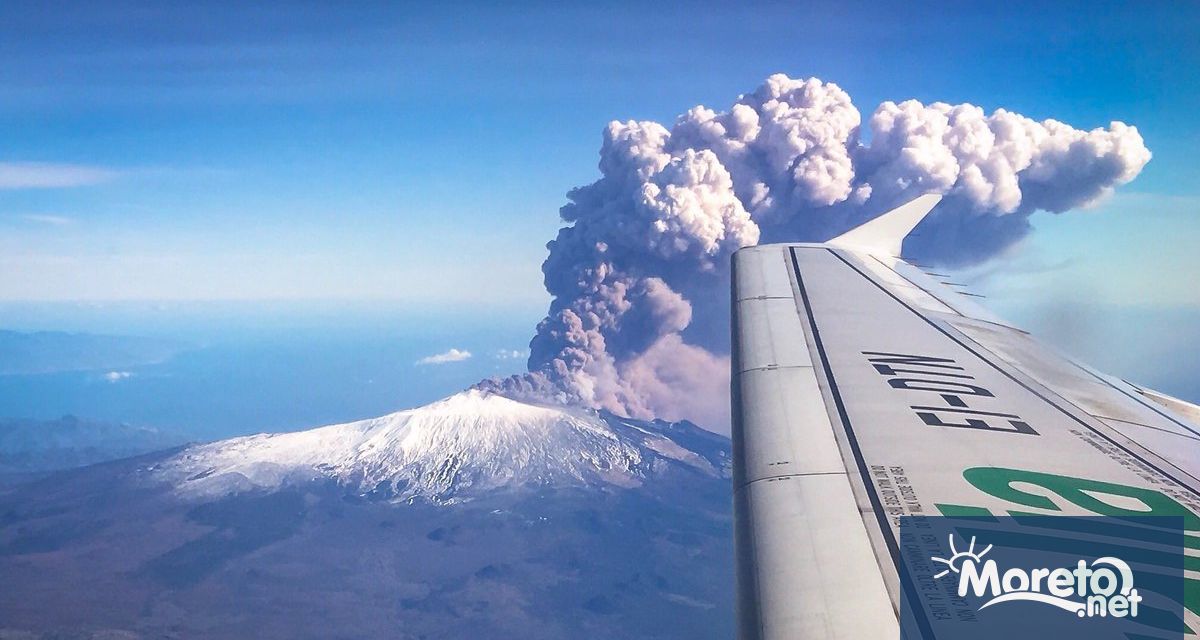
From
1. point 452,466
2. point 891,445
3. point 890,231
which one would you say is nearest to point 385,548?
point 452,466

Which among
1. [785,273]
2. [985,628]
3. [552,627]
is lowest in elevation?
[552,627]

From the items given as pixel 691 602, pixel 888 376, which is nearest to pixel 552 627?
pixel 691 602

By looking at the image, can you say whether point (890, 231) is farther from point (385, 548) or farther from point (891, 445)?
point (385, 548)

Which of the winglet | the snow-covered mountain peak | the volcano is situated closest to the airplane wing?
the winglet

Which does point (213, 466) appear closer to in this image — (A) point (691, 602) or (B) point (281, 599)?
(B) point (281, 599)

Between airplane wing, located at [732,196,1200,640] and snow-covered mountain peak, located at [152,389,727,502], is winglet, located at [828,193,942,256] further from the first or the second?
snow-covered mountain peak, located at [152,389,727,502]

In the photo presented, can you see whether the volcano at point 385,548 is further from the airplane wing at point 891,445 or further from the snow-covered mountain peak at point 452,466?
the airplane wing at point 891,445

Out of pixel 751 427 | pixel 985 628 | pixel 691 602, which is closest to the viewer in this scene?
pixel 985 628
